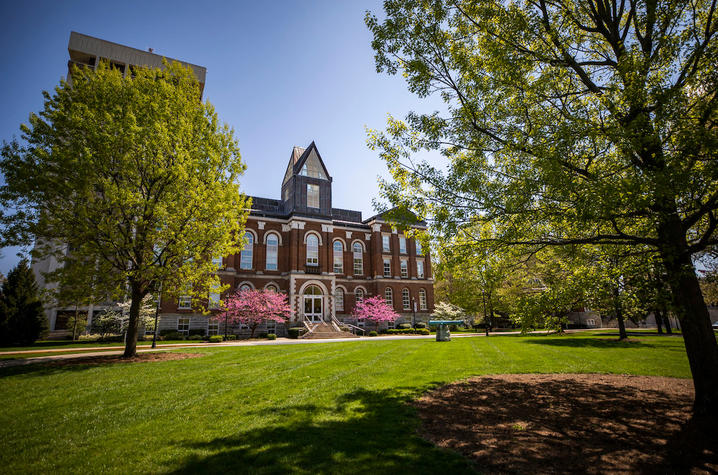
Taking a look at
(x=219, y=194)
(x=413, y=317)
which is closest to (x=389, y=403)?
(x=219, y=194)

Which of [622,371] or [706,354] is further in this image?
[622,371]

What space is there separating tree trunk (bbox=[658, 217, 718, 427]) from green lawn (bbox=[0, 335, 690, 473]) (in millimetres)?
4762

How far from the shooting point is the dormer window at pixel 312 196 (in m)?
38.2

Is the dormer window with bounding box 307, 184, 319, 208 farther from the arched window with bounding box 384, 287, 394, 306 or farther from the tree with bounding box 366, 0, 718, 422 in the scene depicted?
the tree with bounding box 366, 0, 718, 422

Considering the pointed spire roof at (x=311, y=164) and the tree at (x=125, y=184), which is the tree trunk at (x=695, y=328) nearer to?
the tree at (x=125, y=184)

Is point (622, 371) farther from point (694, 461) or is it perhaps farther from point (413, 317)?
point (413, 317)

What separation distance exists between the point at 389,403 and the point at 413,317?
3534 cm

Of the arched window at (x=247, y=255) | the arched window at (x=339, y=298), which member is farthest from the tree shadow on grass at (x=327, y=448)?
the arched window at (x=339, y=298)

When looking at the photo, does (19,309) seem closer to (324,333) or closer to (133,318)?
(133,318)

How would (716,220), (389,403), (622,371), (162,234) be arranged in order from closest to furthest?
(716,220) < (389,403) < (622,371) < (162,234)

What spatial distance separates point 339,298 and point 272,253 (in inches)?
364

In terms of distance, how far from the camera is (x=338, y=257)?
128ft

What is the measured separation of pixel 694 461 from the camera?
3.98 metres

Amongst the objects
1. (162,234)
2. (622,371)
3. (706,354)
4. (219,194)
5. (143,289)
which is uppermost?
(219,194)
